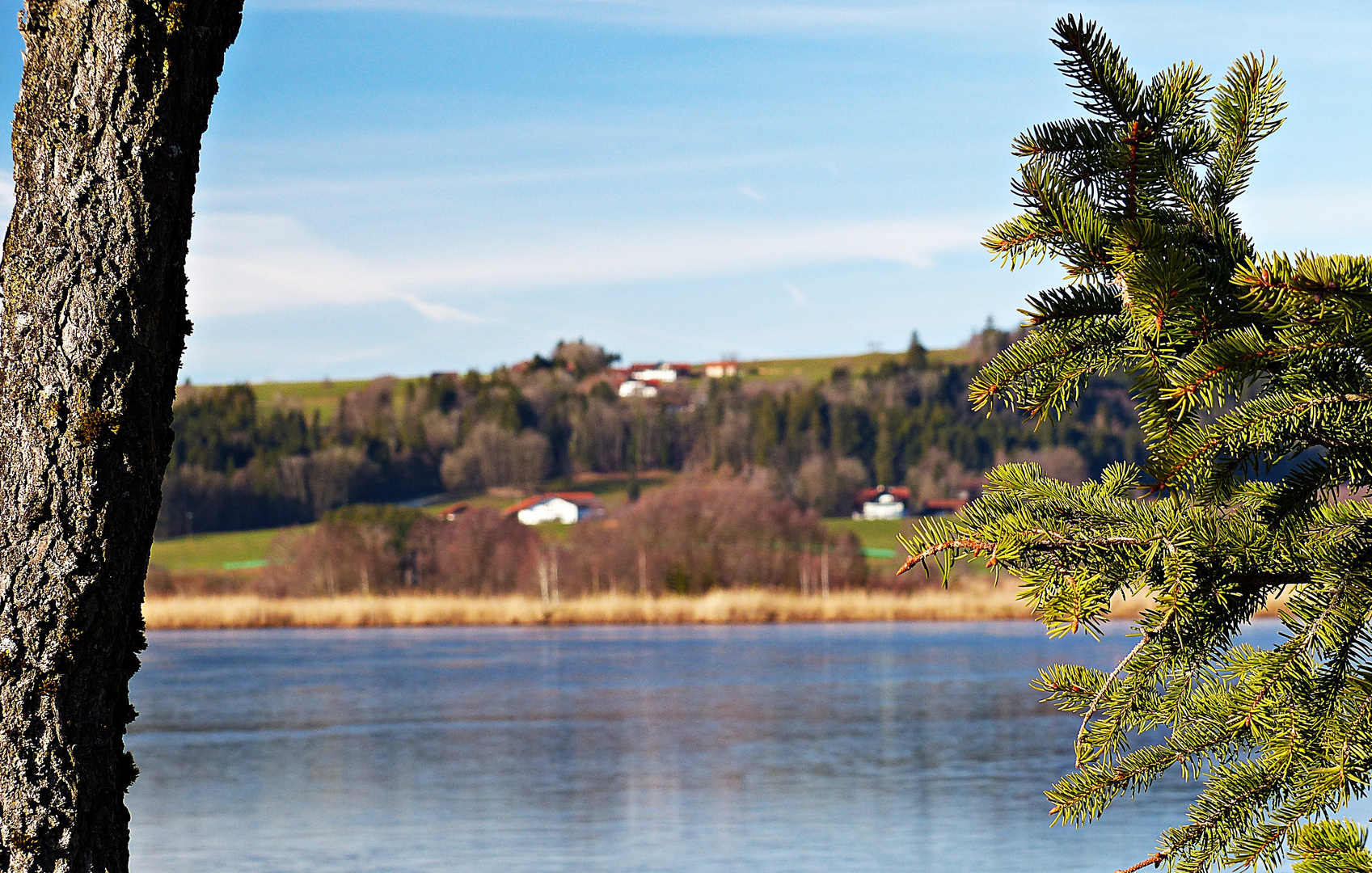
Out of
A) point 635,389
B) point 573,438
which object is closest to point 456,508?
point 573,438

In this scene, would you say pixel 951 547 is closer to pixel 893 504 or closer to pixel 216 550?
pixel 216 550

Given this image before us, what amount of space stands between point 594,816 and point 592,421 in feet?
384

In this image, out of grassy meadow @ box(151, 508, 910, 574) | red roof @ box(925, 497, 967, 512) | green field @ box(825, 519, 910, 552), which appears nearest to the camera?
grassy meadow @ box(151, 508, 910, 574)

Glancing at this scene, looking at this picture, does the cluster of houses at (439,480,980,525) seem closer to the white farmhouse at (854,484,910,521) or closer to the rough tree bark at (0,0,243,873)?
the white farmhouse at (854,484,910,521)

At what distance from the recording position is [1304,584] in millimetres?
2594

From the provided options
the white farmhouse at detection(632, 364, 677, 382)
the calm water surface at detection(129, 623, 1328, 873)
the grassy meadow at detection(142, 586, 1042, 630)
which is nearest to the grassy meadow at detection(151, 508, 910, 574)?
the grassy meadow at detection(142, 586, 1042, 630)

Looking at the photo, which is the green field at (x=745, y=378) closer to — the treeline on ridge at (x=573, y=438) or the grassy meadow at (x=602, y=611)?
the treeline on ridge at (x=573, y=438)

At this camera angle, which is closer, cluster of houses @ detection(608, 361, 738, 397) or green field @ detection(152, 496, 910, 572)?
→ green field @ detection(152, 496, 910, 572)

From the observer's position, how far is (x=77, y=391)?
3.28 m

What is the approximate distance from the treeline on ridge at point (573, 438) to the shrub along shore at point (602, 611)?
50.4 meters

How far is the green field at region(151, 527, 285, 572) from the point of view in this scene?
9062cm

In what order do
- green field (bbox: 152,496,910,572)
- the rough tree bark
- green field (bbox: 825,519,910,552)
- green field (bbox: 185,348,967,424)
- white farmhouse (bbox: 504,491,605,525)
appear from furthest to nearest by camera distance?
green field (bbox: 185,348,967,424)
white farmhouse (bbox: 504,491,605,525)
green field (bbox: 825,519,910,552)
green field (bbox: 152,496,910,572)
the rough tree bark

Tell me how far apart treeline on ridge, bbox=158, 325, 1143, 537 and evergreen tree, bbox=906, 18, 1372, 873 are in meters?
103

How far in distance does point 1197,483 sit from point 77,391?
2415mm
